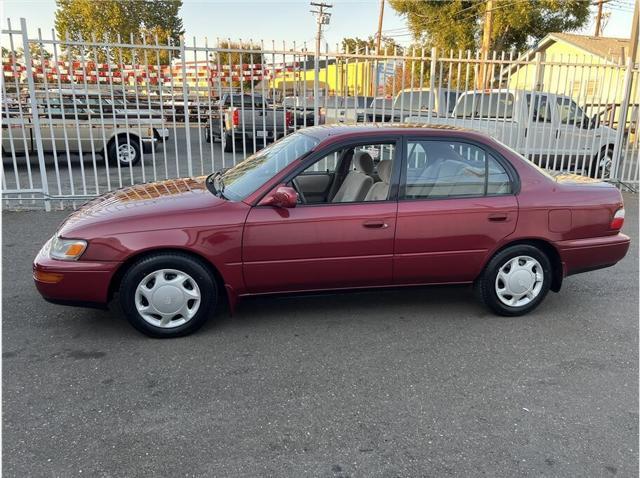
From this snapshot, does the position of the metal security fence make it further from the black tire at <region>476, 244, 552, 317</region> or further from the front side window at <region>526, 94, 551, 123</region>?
the black tire at <region>476, 244, 552, 317</region>

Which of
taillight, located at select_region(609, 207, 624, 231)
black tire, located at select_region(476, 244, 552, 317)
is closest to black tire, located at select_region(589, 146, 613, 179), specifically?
taillight, located at select_region(609, 207, 624, 231)

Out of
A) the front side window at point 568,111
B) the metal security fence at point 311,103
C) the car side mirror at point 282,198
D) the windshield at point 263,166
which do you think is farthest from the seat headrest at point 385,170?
the front side window at point 568,111

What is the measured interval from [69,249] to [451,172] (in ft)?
9.41

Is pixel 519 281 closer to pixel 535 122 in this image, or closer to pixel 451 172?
pixel 451 172

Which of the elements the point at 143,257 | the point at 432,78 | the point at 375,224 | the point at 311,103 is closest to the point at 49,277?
the point at 143,257

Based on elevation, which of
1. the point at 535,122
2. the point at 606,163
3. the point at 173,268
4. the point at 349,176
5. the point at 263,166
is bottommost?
the point at 606,163

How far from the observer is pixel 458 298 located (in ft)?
15.1

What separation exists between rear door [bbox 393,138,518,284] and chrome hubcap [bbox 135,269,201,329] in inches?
60.5

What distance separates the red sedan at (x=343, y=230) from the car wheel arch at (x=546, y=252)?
0.01 m

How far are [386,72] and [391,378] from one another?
659 centimetres

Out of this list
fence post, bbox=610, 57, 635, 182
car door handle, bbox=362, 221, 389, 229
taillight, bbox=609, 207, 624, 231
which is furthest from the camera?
fence post, bbox=610, 57, 635, 182

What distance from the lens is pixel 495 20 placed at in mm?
27172

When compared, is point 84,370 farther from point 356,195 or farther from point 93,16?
point 93,16

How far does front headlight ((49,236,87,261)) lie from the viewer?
136 inches
